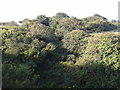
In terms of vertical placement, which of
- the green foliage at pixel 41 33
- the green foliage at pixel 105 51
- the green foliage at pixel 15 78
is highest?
the green foliage at pixel 41 33

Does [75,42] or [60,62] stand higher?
[75,42]

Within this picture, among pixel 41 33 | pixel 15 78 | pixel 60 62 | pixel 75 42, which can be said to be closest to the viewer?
pixel 15 78

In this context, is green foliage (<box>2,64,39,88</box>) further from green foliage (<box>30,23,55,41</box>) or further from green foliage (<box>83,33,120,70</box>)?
green foliage (<box>30,23,55,41</box>)

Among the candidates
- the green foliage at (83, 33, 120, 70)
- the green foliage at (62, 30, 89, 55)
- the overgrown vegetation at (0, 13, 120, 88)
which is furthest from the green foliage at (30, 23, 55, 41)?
the green foliage at (83, 33, 120, 70)

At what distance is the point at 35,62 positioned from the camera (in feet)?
37.3

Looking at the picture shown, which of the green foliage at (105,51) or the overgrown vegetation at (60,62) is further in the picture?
the green foliage at (105,51)

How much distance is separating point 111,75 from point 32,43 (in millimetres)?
6199

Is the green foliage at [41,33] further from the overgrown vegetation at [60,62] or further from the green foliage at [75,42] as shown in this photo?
the green foliage at [75,42]

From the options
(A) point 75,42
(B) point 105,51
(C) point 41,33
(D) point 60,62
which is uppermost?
(C) point 41,33

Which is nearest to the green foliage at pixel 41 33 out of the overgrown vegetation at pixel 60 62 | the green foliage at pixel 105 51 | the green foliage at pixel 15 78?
the overgrown vegetation at pixel 60 62

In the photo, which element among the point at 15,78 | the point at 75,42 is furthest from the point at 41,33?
the point at 15,78

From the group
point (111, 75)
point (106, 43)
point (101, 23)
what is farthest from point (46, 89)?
point (101, 23)

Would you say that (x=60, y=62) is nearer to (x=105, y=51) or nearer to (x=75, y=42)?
(x=75, y=42)

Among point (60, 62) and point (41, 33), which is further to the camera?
point (41, 33)
